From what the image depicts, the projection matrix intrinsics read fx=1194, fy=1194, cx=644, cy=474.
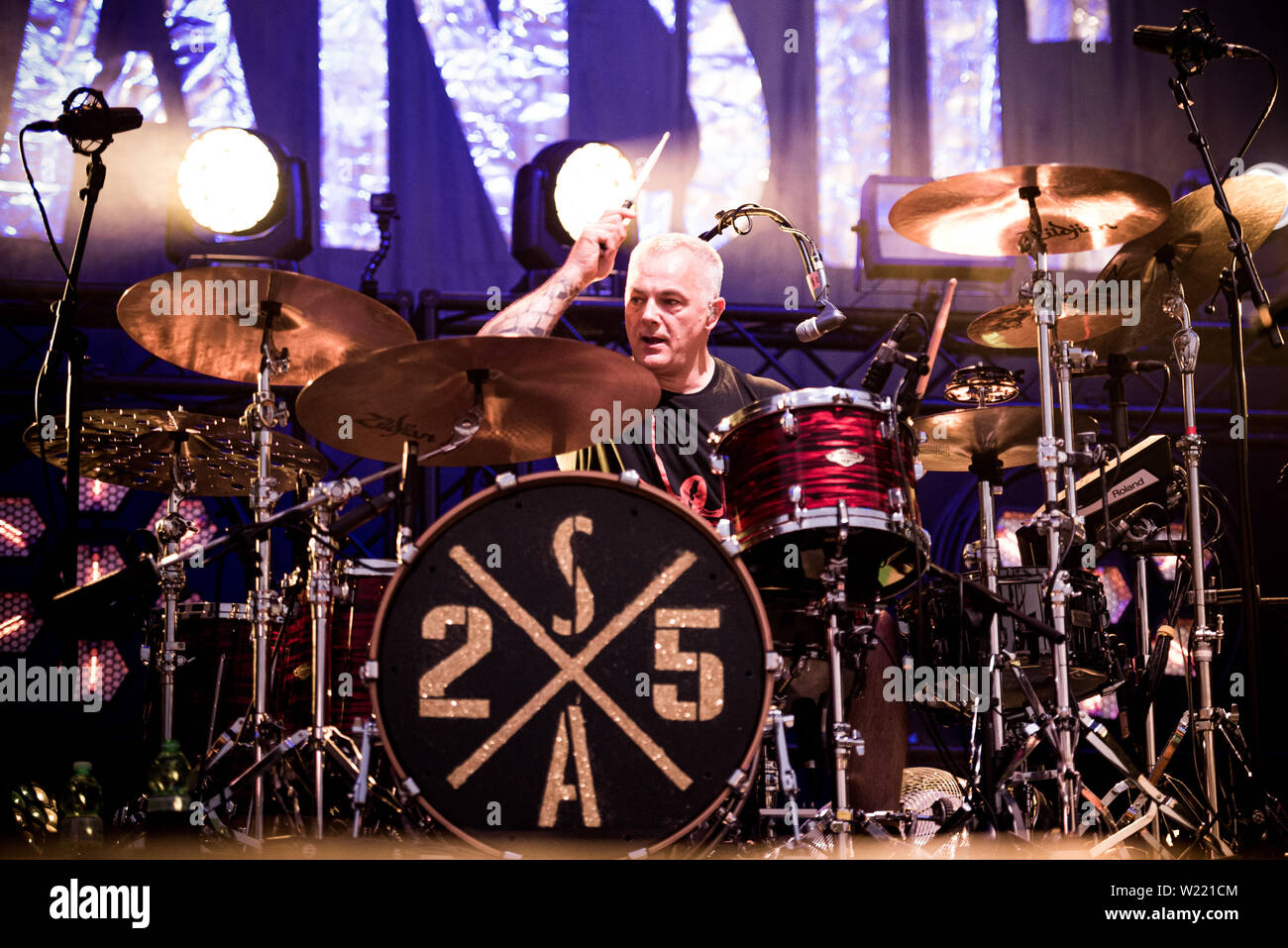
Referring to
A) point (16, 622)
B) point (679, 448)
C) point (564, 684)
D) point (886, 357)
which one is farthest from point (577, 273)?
point (16, 622)

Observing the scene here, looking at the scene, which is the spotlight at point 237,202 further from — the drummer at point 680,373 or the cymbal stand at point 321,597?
the cymbal stand at point 321,597

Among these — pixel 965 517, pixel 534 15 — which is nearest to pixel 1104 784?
pixel 965 517

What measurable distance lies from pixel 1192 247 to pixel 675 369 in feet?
5.60

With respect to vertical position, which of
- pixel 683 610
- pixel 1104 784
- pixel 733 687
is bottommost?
pixel 1104 784

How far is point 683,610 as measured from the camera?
251 centimetres

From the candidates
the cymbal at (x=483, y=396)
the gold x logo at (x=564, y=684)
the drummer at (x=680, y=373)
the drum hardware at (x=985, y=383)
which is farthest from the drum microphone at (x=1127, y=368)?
the gold x logo at (x=564, y=684)

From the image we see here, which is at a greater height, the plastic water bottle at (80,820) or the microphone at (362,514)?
the microphone at (362,514)

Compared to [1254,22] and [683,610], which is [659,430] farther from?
[1254,22]

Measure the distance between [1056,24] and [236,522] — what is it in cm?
430

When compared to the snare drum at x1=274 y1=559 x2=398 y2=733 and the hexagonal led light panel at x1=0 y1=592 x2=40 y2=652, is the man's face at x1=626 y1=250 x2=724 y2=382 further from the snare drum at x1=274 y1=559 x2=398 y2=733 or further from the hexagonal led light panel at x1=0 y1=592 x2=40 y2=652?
the hexagonal led light panel at x1=0 y1=592 x2=40 y2=652

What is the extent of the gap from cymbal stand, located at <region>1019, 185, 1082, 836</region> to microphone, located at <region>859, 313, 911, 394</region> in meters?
0.56

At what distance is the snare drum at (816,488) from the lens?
114 inches

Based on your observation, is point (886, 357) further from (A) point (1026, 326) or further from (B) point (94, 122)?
(B) point (94, 122)

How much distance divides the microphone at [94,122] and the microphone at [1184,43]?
110 inches
